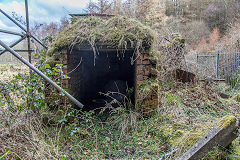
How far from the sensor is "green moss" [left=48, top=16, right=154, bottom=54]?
3580 millimetres

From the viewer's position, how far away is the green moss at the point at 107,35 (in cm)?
358

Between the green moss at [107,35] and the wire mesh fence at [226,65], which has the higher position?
the green moss at [107,35]

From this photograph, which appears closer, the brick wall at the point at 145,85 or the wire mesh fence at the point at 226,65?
the brick wall at the point at 145,85

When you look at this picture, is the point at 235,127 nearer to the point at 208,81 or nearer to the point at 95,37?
the point at 95,37

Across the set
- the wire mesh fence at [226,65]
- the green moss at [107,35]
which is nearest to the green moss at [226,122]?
the green moss at [107,35]

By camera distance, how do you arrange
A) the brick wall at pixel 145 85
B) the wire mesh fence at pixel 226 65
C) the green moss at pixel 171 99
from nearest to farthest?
the brick wall at pixel 145 85, the green moss at pixel 171 99, the wire mesh fence at pixel 226 65

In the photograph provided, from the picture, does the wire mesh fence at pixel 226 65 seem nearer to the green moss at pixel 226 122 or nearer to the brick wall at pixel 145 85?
the brick wall at pixel 145 85

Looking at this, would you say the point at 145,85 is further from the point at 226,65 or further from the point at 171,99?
the point at 226,65

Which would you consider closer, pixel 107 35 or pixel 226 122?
pixel 226 122

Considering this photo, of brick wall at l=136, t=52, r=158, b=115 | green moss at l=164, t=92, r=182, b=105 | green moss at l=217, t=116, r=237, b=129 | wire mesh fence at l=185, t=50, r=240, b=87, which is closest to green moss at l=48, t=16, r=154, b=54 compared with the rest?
brick wall at l=136, t=52, r=158, b=115

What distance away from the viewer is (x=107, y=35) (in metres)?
3.62

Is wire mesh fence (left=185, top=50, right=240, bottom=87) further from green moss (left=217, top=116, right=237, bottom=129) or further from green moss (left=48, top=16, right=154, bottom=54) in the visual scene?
green moss (left=217, top=116, right=237, bottom=129)

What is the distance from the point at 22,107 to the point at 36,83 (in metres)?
0.50

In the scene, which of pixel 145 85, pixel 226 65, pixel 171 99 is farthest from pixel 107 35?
pixel 226 65
